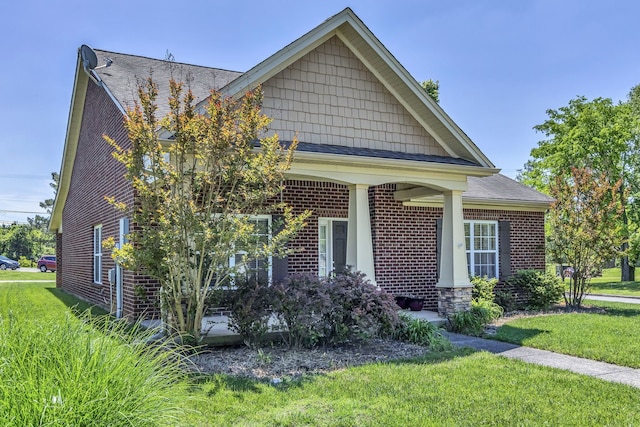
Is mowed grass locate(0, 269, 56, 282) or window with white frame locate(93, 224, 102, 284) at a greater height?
window with white frame locate(93, 224, 102, 284)

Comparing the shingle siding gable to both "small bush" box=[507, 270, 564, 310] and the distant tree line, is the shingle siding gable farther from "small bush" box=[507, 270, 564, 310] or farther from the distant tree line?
the distant tree line

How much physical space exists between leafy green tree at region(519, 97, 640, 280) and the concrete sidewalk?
676 inches

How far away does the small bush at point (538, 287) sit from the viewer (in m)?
14.0

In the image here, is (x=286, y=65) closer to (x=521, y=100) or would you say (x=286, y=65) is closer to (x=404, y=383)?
(x=404, y=383)

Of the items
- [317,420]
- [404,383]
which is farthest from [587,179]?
[317,420]

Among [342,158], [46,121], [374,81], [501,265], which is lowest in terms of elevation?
[501,265]

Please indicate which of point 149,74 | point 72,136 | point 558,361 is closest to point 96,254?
point 72,136

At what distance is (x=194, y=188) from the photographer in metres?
7.66

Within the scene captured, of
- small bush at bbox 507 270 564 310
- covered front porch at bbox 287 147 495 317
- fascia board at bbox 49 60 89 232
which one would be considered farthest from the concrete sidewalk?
fascia board at bbox 49 60 89 232

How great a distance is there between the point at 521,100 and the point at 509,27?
8.77 metres

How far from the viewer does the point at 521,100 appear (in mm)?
21984

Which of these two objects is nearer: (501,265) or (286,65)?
(286,65)

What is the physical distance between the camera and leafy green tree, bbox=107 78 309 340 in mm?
7453

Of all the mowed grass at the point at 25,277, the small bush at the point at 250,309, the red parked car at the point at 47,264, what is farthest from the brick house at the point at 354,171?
the red parked car at the point at 47,264
